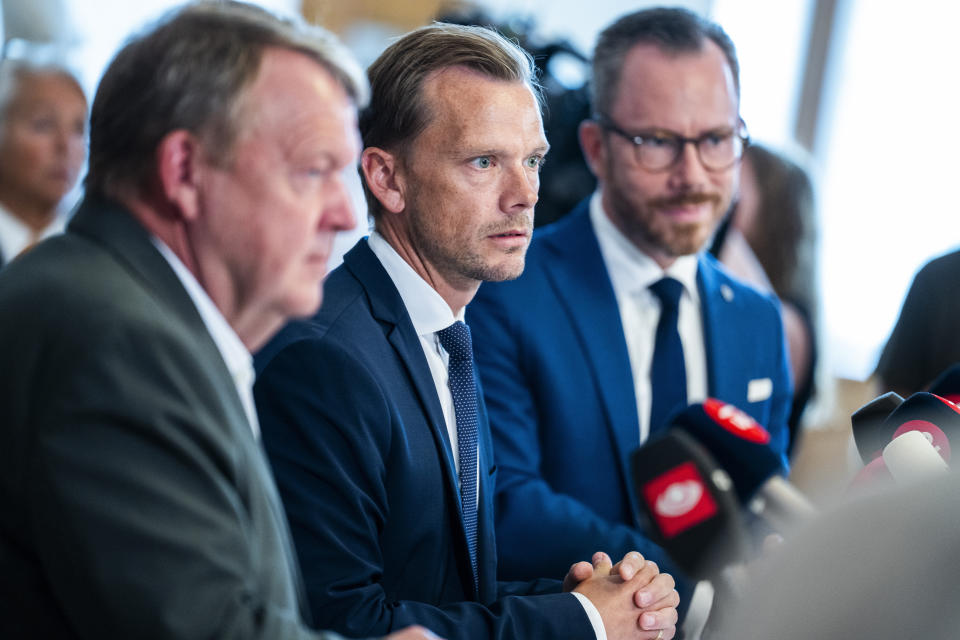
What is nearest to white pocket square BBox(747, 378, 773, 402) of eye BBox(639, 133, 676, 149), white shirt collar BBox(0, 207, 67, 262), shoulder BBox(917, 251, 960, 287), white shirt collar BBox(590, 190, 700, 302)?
white shirt collar BBox(590, 190, 700, 302)

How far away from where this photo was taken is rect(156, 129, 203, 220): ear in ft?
3.29

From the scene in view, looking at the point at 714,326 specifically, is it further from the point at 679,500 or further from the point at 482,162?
the point at 679,500

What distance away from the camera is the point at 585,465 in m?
2.00

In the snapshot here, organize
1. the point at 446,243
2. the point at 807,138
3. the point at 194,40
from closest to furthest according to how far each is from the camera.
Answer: the point at 194,40 < the point at 446,243 < the point at 807,138

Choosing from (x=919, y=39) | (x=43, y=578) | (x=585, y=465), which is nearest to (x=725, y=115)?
(x=585, y=465)

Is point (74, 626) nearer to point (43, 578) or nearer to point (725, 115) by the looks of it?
point (43, 578)

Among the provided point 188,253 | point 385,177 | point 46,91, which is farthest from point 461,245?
point 46,91

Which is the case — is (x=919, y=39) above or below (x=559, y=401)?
above

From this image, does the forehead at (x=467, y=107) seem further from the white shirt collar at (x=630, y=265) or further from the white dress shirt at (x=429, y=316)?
the white shirt collar at (x=630, y=265)

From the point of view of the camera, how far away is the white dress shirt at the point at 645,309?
2.11 meters

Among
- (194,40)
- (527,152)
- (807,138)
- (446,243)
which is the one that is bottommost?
(807,138)

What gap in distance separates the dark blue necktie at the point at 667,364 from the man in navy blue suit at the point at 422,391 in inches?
20.1

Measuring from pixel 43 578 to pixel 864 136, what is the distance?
505 cm

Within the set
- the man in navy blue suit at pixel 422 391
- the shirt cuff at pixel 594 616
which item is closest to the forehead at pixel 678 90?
the man in navy blue suit at pixel 422 391
